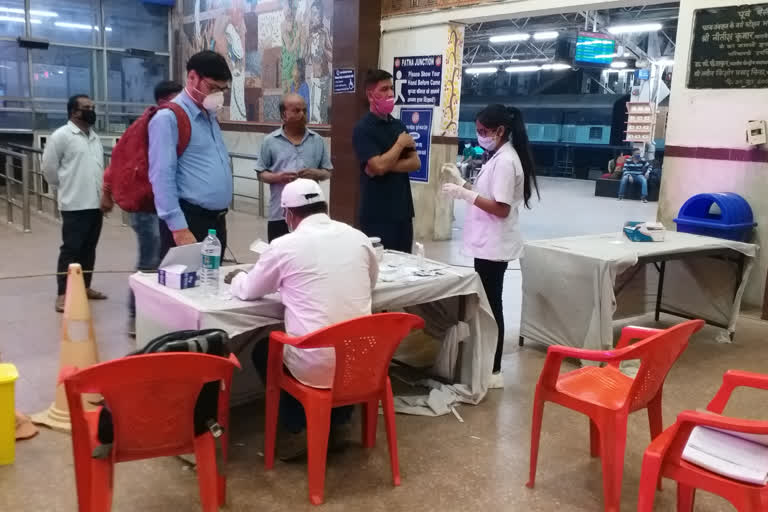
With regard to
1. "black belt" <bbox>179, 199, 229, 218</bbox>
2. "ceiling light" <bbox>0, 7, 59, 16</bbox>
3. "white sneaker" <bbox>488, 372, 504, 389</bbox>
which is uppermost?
"ceiling light" <bbox>0, 7, 59, 16</bbox>

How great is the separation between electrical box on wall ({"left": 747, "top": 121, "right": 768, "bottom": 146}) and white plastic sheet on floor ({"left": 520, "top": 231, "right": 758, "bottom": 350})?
3.05 ft

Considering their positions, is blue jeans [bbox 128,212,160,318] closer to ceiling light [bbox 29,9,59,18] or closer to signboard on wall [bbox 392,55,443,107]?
signboard on wall [bbox 392,55,443,107]

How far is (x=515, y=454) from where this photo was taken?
2.75 meters

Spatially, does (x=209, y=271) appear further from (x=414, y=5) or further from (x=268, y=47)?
(x=268, y=47)

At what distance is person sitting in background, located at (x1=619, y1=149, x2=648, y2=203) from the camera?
44.7 feet

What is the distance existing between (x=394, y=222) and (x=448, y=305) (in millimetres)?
588

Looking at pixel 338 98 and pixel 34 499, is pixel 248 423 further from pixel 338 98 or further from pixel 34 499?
pixel 338 98

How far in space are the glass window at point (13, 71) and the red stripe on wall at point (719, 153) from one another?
421 inches

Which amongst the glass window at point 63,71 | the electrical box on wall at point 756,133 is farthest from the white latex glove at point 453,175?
the glass window at point 63,71

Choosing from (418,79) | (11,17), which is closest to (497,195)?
(418,79)

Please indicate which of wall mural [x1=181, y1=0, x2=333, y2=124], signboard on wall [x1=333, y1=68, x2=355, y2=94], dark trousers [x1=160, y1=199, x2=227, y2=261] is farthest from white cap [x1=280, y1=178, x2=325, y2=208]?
wall mural [x1=181, y1=0, x2=333, y2=124]

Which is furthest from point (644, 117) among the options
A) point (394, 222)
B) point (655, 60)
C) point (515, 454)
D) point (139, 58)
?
point (515, 454)

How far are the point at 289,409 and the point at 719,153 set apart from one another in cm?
401

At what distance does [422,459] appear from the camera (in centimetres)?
268
